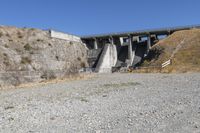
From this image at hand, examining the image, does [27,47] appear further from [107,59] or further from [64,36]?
[107,59]

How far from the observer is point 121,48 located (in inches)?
4183

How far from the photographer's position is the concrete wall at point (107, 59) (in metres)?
93.8

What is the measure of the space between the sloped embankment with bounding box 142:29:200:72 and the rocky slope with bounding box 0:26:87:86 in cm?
1805

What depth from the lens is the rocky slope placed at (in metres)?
66.4

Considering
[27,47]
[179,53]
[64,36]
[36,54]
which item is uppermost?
[64,36]

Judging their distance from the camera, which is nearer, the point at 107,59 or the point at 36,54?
the point at 36,54

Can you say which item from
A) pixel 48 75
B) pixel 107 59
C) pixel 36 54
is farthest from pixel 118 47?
pixel 48 75

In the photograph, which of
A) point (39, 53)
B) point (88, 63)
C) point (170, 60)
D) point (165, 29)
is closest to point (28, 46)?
point (39, 53)

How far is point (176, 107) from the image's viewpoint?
1662cm

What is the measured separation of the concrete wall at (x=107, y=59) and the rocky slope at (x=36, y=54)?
6663mm

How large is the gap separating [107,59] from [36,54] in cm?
2497

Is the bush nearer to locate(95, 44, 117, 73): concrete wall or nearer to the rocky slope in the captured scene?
the rocky slope

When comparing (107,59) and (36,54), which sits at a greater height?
(36,54)

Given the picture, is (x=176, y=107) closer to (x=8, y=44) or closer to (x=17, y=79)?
(x=17, y=79)
